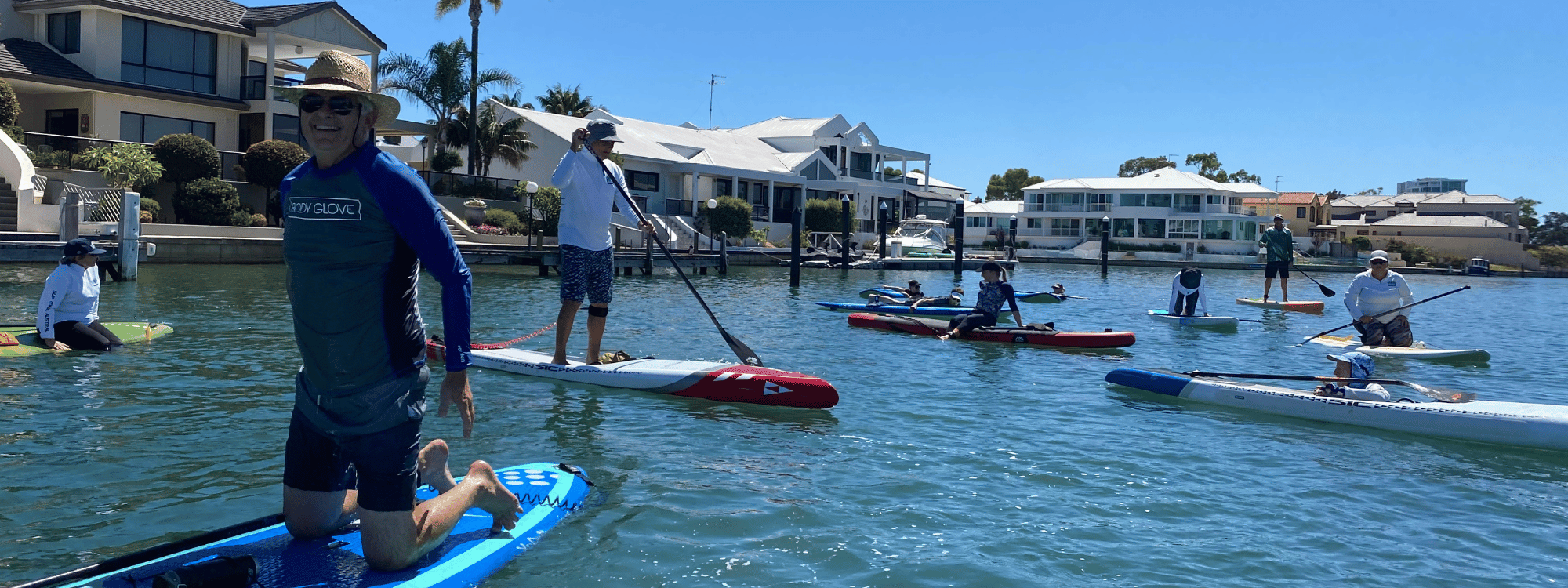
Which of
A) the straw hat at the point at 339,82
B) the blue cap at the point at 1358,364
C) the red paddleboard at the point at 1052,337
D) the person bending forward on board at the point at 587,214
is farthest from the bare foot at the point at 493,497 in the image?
the red paddleboard at the point at 1052,337

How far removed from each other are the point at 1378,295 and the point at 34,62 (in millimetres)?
36476

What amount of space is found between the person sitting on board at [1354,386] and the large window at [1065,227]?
243 ft

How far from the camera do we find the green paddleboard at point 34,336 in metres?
11.0

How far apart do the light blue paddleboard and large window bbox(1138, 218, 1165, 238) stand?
260 ft

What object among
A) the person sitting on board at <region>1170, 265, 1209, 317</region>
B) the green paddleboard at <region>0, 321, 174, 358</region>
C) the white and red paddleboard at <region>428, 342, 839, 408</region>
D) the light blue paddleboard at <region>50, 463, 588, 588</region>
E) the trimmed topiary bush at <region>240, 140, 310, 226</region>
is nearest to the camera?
the light blue paddleboard at <region>50, 463, 588, 588</region>

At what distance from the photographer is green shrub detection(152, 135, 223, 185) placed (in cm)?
3123

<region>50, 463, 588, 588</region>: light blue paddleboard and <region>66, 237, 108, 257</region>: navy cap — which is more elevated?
<region>66, 237, 108, 257</region>: navy cap

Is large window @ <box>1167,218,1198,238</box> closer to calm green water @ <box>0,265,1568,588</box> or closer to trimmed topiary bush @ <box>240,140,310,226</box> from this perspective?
trimmed topiary bush @ <box>240,140,310,226</box>

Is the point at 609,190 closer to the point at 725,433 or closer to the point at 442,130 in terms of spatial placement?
the point at 725,433

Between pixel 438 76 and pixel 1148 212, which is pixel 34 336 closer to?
pixel 438 76

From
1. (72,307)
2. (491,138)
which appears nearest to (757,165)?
(491,138)

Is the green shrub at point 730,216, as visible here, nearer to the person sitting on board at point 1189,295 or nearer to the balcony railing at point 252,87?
the balcony railing at point 252,87

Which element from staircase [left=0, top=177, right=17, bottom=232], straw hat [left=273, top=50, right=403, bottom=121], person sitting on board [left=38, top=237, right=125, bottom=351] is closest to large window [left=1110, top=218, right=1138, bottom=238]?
staircase [left=0, top=177, right=17, bottom=232]

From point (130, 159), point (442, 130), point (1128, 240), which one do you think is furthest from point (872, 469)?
point (1128, 240)
